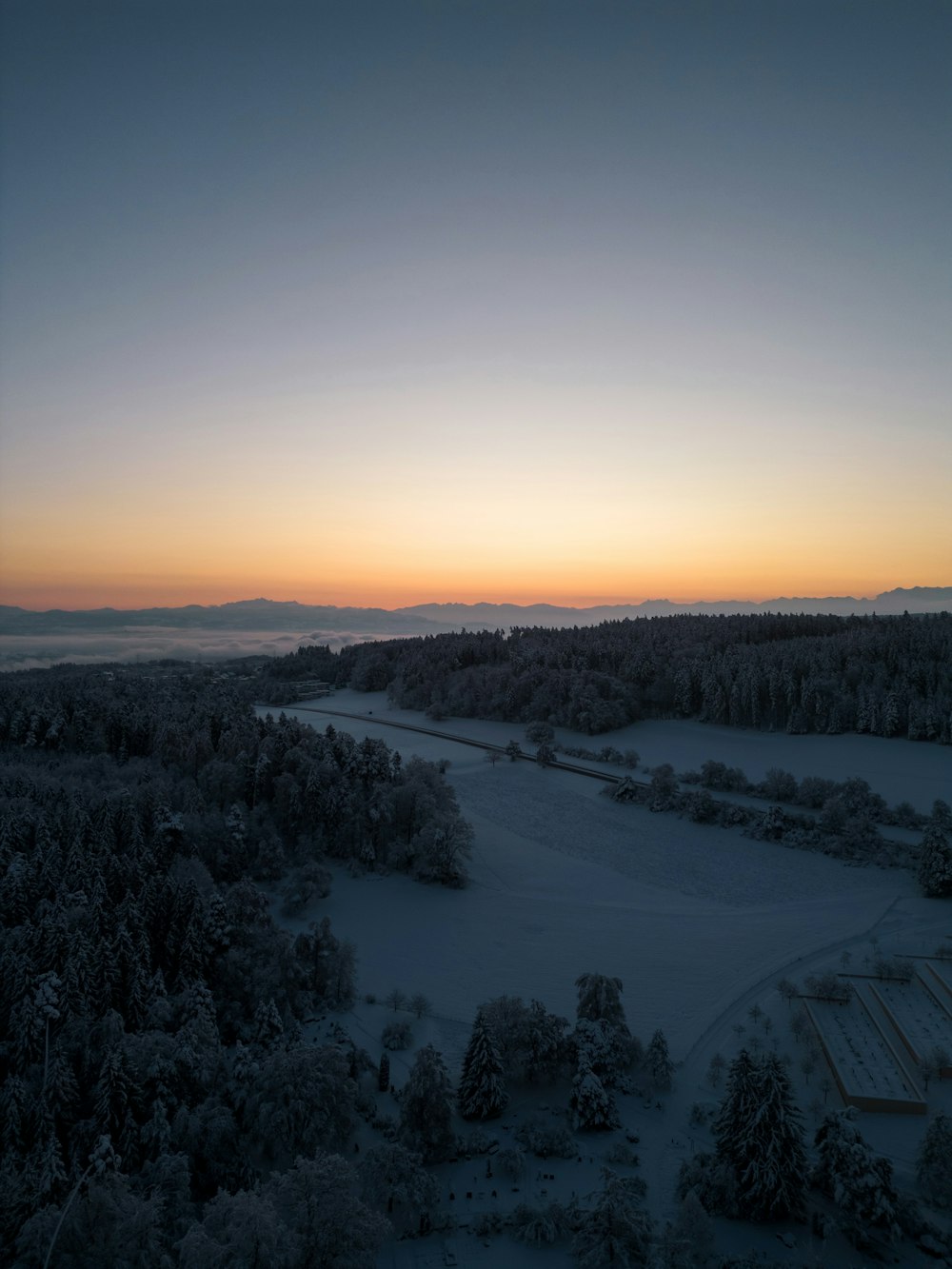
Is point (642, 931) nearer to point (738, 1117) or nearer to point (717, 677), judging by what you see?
point (738, 1117)

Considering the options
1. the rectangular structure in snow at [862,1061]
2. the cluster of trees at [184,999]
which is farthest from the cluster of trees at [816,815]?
the cluster of trees at [184,999]

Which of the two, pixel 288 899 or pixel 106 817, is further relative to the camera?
pixel 288 899

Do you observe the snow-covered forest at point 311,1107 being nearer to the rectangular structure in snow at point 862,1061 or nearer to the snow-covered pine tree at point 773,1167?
the snow-covered pine tree at point 773,1167

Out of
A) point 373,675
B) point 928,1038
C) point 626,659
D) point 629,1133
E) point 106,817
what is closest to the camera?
point 629,1133

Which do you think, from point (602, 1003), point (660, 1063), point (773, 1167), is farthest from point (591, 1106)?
point (773, 1167)

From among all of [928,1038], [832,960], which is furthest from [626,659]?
[928,1038]

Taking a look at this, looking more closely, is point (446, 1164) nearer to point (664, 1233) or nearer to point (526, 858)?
point (664, 1233)

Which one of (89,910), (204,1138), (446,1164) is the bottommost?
(446,1164)

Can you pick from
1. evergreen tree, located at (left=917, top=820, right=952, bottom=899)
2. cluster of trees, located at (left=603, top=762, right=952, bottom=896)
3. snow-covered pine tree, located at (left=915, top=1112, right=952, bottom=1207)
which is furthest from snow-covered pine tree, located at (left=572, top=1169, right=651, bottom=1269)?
cluster of trees, located at (left=603, top=762, right=952, bottom=896)
